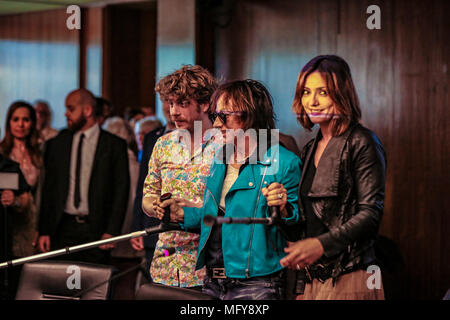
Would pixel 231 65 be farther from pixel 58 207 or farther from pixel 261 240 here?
pixel 261 240

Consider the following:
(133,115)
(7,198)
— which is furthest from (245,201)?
(133,115)

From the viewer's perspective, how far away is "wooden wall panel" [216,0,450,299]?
404 centimetres

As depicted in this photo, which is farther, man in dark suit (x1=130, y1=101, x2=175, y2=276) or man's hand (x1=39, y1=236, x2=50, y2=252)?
man's hand (x1=39, y1=236, x2=50, y2=252)

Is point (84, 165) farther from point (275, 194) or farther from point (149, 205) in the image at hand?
point (275, 194)

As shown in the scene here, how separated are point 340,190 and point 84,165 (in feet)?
7.78

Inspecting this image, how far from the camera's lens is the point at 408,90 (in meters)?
4.21

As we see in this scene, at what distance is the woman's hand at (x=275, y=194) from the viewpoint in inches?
67.3

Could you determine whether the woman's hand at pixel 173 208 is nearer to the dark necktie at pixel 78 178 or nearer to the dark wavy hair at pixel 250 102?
the dark wavy hair at pixel 250 102

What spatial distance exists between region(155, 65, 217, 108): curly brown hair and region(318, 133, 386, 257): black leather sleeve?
2.27ft

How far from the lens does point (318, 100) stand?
178cm

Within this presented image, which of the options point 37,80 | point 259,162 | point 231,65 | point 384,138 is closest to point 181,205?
point 259,162

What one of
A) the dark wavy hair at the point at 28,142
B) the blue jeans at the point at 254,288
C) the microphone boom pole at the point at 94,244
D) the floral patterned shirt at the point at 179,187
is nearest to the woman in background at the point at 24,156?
the dark wavy hair at the point at 28,142

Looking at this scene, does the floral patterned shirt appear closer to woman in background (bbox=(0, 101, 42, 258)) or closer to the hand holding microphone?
the hand holding microphone

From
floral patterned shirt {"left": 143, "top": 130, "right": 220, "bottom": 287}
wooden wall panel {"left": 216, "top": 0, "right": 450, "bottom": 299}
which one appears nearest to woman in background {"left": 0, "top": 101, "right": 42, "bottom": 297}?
wooden wall panel {"left": 216, "top": 0, "right": 450, "bottom": 299}
